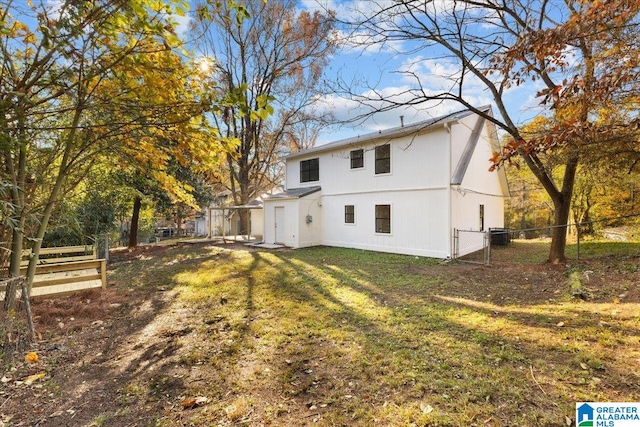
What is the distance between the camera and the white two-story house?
11.3 meters

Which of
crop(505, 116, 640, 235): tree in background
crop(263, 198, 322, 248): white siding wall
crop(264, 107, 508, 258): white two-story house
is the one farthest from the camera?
crop(263, 198, 322, 248): white siding wall

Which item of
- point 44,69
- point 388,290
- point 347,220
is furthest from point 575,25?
point 347,220

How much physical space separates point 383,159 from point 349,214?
10.0 ft

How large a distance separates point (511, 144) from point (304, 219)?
11.8m

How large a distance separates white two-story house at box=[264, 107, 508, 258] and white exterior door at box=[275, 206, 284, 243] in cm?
6

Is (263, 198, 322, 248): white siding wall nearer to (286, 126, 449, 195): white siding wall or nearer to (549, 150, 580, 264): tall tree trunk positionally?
(286, 126, 449, 195): white siding wall

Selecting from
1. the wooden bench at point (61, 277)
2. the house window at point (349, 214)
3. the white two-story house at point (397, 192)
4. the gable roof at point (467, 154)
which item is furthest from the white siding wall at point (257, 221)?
the wooden bench at point (61, 277)

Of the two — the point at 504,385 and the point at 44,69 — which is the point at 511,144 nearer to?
the point at 504,385

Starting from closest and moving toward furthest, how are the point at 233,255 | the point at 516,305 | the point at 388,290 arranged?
the point at 516,305
the point at 388,290
the point at 233,255

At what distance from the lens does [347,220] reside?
47.5 feet

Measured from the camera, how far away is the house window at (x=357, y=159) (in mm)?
13852

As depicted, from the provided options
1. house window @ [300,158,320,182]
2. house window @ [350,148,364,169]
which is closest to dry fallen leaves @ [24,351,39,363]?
house window @ [350,148,364,169]

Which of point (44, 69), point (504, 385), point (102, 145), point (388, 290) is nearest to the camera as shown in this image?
point (504, 385)

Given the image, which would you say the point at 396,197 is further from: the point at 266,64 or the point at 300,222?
the point at 266,64
